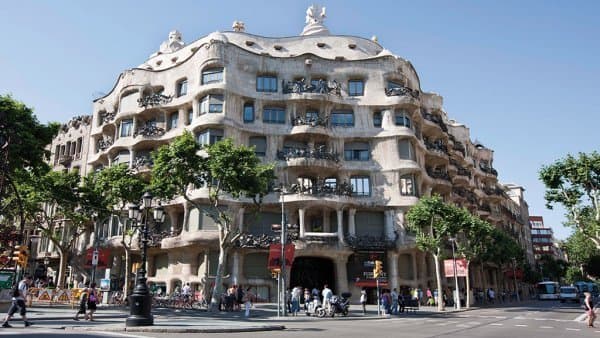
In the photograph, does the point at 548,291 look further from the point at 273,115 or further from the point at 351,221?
the point at 273,115

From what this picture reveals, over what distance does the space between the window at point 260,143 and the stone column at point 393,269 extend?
13736mm

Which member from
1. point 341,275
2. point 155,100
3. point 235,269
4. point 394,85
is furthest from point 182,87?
point 341,275

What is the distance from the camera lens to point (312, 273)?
4081 centimetres

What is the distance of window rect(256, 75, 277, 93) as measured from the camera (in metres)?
42.1

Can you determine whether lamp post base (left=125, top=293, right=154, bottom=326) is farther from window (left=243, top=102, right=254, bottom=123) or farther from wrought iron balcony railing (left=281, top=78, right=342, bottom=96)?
wrought iron balcony railing (left=281, top=78, right=342, bottom=96)

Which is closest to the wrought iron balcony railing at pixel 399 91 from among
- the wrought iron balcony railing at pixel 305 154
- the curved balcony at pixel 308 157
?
the curved balcony at pixel 308 157

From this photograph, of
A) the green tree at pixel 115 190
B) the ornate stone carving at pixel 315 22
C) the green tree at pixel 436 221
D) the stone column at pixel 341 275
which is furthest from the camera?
the ornate stone carving at pixel 315 22

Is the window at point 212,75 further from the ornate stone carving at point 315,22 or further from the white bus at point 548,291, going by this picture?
the white bus at point 548,291

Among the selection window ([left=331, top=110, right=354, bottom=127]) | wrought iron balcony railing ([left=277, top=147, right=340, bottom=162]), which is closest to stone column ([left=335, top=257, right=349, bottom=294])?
wrought iron balcony railing ([left=277, top=147, right=340, bottom=162])

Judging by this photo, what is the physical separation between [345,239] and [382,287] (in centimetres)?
544

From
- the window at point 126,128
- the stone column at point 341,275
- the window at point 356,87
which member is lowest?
the stone column at point 341,275

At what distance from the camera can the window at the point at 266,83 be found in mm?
42125

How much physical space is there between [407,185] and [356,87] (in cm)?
1034

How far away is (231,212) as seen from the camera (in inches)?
1484
